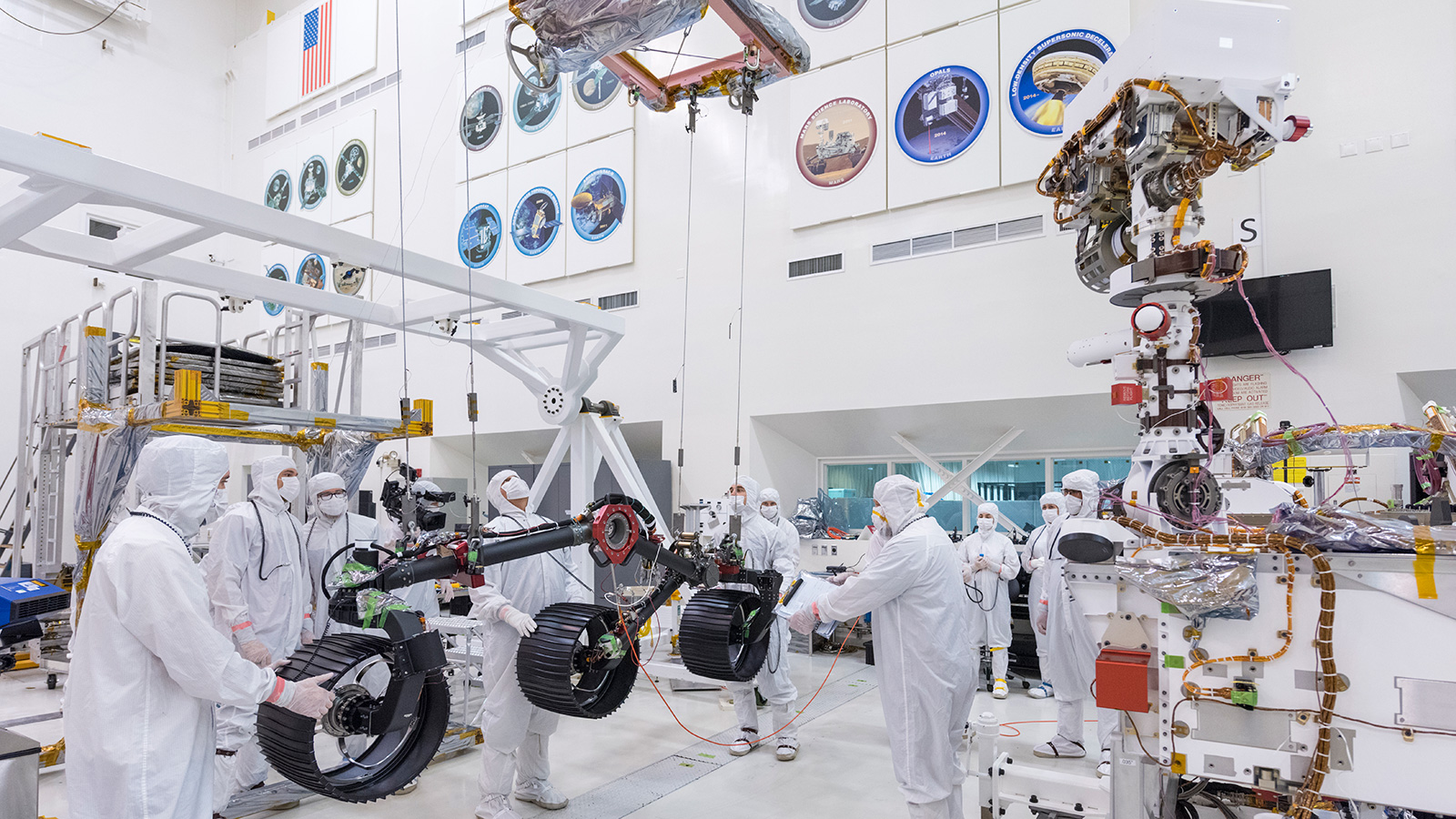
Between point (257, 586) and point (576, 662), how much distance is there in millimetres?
2104

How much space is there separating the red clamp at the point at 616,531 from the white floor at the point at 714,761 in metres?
1.57

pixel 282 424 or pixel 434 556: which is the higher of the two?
pixel 282 424

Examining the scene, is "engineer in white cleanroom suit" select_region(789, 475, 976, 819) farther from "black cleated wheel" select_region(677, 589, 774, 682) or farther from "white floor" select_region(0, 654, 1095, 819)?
"white floor" select_region(0, 654, 1095, 819)

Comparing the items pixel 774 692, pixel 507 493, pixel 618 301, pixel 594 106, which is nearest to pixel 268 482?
pixel 507 493

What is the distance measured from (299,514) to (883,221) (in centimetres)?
618

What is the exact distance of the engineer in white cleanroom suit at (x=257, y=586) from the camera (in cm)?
425

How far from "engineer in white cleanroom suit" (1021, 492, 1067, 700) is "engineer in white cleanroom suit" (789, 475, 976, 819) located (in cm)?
184

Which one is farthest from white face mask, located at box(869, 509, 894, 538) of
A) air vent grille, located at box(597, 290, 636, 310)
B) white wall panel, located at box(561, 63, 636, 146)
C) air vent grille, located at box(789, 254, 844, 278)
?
white wall panel, located at box(561, 63, 636, 146)

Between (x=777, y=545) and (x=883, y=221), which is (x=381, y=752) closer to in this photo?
(x=777, y=545)

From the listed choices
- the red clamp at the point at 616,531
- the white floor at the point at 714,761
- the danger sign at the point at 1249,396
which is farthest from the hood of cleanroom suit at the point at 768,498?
the danger sign at the point at 1249,396

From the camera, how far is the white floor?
14.5 feet

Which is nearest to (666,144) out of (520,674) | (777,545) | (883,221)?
(883,221)

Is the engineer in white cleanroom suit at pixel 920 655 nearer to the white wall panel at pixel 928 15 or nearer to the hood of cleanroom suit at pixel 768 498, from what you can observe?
the hood of cleanroom suit at pixel 768 498

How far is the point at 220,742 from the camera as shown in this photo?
13.8 ft
